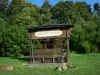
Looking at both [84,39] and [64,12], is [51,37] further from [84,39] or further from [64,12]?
[64,12]

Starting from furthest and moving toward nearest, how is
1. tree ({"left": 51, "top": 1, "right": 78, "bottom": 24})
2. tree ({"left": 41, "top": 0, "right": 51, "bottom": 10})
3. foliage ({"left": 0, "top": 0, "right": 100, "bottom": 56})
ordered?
tree ({"left": 41, "top": 0, "right": 51, "bottom": 10}) < tree ({"left": 51, "top": 1, "right": 78, "bottom": 24}) < foliage ({"left": 0, "top": 0, "right": 100, "bottom": 56})

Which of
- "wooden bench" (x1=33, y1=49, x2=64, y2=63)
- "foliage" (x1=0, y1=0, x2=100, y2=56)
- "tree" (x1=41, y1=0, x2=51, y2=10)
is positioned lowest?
"wooden bench" (x1=33, y1=49, x2=64, y2=63)

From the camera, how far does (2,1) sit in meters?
93.7

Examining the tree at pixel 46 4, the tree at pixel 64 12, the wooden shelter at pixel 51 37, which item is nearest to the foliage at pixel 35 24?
the tree at pixel 64 12

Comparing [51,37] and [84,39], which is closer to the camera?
[51,37]

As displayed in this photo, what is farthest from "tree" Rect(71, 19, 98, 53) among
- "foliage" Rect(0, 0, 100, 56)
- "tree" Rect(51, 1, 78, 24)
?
"tree" Rect(51, 1, 78, 24)

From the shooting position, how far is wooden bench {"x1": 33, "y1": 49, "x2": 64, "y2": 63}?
30650 millimetres

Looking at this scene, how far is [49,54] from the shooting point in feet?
103

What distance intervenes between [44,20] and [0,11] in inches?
599

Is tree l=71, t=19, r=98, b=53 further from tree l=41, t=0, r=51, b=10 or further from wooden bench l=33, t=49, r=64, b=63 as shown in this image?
tree l=41, t=0, r=51, b=10

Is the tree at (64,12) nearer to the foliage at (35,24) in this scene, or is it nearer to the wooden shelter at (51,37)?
the foliage at (35,24)

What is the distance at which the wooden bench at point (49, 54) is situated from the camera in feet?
101

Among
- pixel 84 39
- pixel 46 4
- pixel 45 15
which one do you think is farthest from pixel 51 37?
pixel 46 4

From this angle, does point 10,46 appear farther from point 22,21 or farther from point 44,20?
point 44,20
